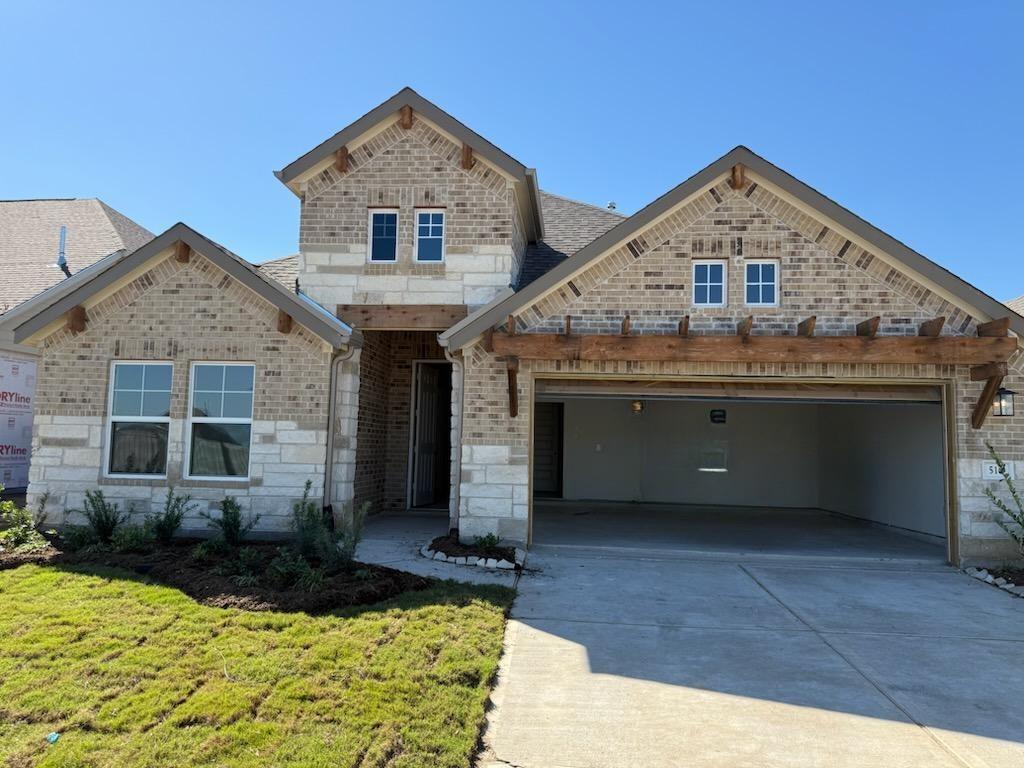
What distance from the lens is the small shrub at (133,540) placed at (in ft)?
29.5

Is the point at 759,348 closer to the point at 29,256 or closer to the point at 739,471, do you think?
the point at 739,471

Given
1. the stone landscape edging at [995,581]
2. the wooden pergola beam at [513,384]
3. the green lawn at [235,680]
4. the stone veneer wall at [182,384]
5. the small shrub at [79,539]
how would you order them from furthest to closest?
the stone veneer wall at [182,384] → the wooden pergola beam at [513,384] → the small shrub at [79,539] → the stone landscape edging at [995,581] → the green lawn at [235,680]

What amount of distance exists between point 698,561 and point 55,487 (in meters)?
9.84

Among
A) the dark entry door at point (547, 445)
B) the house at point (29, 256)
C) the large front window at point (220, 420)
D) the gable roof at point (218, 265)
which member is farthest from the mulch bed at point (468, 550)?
the house at point (29, 256)

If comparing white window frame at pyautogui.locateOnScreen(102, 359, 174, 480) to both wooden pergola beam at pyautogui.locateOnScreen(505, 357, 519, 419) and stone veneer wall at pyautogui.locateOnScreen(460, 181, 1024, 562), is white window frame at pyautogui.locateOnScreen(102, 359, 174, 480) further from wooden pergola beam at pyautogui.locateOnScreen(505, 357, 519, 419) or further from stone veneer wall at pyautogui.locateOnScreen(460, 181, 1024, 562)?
wooden pergola beam at pyautogui.locateOnScreen(505, 357, 519, 419)

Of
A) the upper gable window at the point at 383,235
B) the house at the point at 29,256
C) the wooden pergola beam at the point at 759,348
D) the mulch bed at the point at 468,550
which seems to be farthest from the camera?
the house at the point at 29,256

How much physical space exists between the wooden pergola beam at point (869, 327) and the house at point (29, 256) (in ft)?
50.8

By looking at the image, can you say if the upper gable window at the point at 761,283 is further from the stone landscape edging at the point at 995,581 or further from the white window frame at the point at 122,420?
the white window frame at the point at 122,420

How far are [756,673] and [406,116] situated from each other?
10.0m

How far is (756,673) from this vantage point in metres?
5.69

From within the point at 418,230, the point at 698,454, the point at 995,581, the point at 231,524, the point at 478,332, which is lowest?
the point at 995,581

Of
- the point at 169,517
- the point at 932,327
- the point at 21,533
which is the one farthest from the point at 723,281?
the point at 21,533

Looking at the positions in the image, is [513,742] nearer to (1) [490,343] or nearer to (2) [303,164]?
(1) [490,343]

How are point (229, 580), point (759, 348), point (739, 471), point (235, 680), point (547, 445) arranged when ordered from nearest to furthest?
1. point (235, 680)
2. point (229, 580)
3. point (759, 348)
4. point (739, 471)
5. point (547, 445)
